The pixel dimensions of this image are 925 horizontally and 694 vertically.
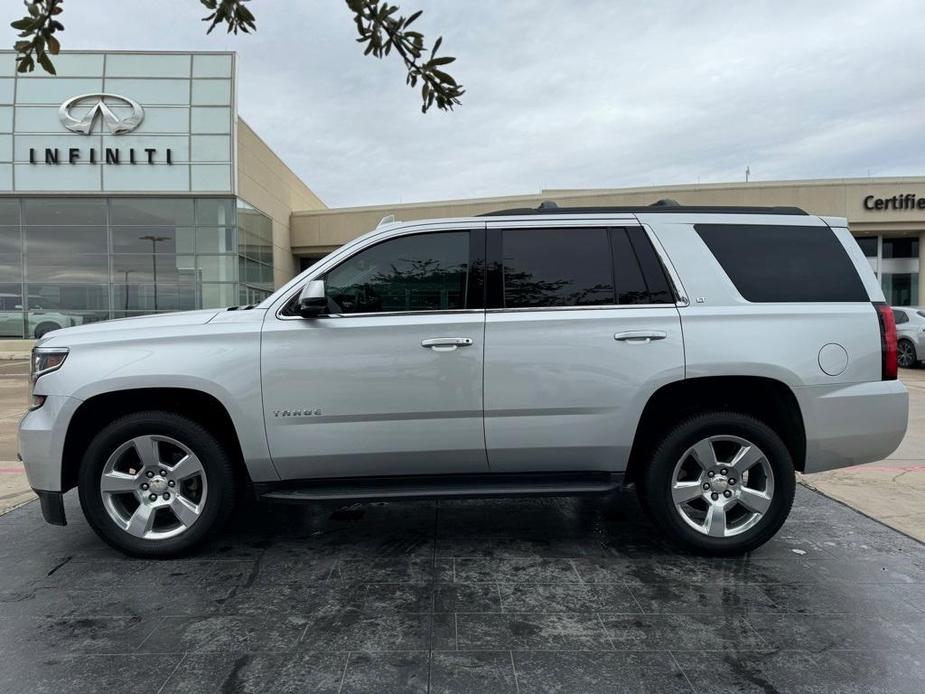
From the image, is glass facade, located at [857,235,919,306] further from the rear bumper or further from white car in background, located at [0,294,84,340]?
white car in background, located at [0,294,84,340]

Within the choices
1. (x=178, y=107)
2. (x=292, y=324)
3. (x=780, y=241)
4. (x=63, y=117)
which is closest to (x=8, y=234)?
(x=63, y=117)

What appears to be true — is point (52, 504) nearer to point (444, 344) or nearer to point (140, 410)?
point (140, 410)

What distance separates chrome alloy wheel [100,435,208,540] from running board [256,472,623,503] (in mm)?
447

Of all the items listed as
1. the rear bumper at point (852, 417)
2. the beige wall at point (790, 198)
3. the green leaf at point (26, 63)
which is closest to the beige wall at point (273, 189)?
the beige wall at point (790, 198)

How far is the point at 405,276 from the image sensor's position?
3844 millimetres

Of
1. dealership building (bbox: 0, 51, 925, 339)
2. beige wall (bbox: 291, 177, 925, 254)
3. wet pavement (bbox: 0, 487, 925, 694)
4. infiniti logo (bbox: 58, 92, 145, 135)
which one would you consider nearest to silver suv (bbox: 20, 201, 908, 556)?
wet pavement (bbox: 0, 487, 925, 694)

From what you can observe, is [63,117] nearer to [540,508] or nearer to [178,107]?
[178,107]

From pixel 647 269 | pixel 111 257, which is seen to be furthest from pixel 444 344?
pixel 111 257

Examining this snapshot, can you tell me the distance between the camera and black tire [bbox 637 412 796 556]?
12.2 feet

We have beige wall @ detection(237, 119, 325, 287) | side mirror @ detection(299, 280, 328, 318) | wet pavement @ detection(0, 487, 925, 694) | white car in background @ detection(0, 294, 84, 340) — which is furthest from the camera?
beige wall @ detection(237, 119, 325, 287)

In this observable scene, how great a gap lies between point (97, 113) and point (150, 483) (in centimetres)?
2213

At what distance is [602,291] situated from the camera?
3809 millimetres

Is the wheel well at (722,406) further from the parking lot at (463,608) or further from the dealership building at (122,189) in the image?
the dealership building at (122,189)

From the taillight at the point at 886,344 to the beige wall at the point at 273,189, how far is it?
21.5 m
